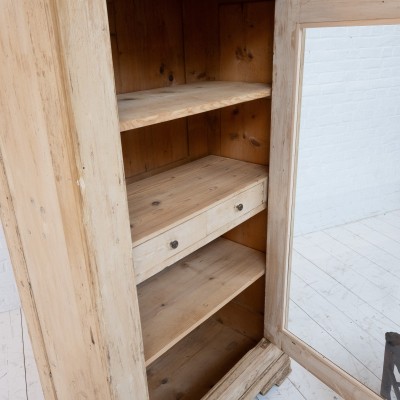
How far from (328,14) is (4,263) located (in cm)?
200

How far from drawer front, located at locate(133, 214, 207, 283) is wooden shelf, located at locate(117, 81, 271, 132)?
1.12 feet

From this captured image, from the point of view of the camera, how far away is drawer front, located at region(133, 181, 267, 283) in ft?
3.61

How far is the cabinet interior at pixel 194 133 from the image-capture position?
1.29 meters

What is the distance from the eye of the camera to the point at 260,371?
1.64m

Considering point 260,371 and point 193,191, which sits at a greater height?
point 193,191

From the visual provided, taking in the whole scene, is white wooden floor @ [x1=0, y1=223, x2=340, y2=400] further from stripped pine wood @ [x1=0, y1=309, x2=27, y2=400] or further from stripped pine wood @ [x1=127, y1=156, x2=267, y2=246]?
stripped pine wood @ [x1=127, y1=156, x2=267, y2=246]

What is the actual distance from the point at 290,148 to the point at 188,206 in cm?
42

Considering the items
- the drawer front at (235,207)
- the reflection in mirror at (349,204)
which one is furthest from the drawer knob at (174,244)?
the reflection in mirror at (349,204)

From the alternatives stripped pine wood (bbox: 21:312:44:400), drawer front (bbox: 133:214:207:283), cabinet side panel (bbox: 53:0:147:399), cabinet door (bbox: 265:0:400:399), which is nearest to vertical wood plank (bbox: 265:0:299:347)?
cabinet door (bbox: 265:0:400:399)

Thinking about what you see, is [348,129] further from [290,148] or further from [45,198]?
[45,198]

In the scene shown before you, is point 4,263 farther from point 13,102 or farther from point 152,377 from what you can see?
point 13,102

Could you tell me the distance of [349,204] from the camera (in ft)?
7.26

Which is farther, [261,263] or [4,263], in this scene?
[4,263]

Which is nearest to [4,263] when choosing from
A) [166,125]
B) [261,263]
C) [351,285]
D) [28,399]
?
[28,399]
